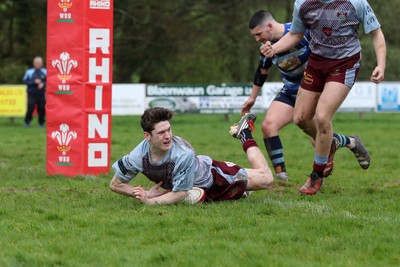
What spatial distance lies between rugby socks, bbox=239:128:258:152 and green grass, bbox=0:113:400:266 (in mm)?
542

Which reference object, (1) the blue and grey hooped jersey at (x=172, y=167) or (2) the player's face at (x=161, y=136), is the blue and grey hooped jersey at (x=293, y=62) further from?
(2) the player's face at (x=161, y=136)

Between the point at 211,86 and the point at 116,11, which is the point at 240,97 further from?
the point at 116,11

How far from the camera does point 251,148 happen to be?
26.7 ft

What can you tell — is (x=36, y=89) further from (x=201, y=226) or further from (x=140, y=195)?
(x=201, y=226)

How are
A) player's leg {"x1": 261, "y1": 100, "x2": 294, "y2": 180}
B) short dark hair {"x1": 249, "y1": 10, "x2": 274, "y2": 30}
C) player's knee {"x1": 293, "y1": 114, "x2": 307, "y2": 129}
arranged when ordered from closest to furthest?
player's knee {"x1": 293, "y1": 114, "x2": 307, "y2": 129}, short dark hair {"x1": 249, "y1": 10, "x2": 274, "y2": 30}, player's leg {"x1": 261, "y1": 100, "x2": 294, "y2": 180}

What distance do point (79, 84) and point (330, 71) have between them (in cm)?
375

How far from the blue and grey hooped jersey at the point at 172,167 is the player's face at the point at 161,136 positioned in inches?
5.3

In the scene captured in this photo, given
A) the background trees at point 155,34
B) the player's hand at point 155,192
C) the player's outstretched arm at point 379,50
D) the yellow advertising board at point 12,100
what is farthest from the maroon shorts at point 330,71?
the background trees at point 155,34

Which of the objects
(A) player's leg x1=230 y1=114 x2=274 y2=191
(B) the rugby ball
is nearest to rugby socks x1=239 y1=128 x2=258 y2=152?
(A) player's leg x1=230 y1=114 x2=274 y2=191

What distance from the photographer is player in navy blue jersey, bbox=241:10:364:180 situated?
926 cm

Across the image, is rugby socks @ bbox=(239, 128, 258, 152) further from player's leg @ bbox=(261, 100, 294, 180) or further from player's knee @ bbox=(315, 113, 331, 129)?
player's leg @ bbox=(261, 100, 294, 180)

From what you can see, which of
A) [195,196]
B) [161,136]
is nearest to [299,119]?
[195,196]

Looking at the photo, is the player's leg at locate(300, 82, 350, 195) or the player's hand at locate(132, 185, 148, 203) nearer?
the player's hand at locate(132, 185, 148, 203)

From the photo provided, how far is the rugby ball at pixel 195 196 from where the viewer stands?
7.37 meters
